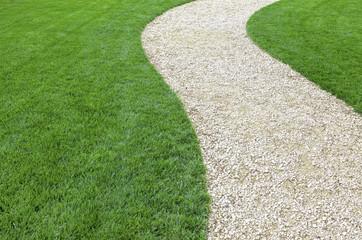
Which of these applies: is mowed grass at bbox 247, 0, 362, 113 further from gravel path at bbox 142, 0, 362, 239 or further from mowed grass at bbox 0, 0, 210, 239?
mowed grass at bbox 0, 0, 210, 239

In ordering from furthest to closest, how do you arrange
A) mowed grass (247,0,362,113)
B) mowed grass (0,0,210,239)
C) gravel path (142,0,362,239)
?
1. mowed grass (247,0,362,113)
2. gravel path (142,0,362,239)
3. mowed grass (0,0,210,239)

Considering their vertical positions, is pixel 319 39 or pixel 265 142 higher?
pixel 265 142

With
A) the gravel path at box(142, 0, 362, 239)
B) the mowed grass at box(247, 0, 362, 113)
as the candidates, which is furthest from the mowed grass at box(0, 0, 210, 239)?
the mowed grass at box(247, 0, 362, 113)

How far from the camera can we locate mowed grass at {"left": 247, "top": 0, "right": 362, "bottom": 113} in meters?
6.62

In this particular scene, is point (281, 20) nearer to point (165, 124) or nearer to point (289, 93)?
point (289, 93)

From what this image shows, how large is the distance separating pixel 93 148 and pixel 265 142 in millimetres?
3028

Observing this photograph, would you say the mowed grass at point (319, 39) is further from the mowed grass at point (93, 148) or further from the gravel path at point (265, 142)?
the mowed grass at point (93, 148)

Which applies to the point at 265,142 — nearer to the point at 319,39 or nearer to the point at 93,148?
the point at 93,148

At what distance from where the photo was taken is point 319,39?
883 cm

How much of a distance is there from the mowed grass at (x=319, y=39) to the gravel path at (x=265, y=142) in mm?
403

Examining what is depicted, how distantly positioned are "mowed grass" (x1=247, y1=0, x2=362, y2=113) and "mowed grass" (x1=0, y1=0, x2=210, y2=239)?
3.92 meters

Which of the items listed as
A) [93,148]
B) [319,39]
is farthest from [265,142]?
[319,39]

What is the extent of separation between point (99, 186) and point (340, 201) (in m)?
3.43

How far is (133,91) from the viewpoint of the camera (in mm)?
5930
